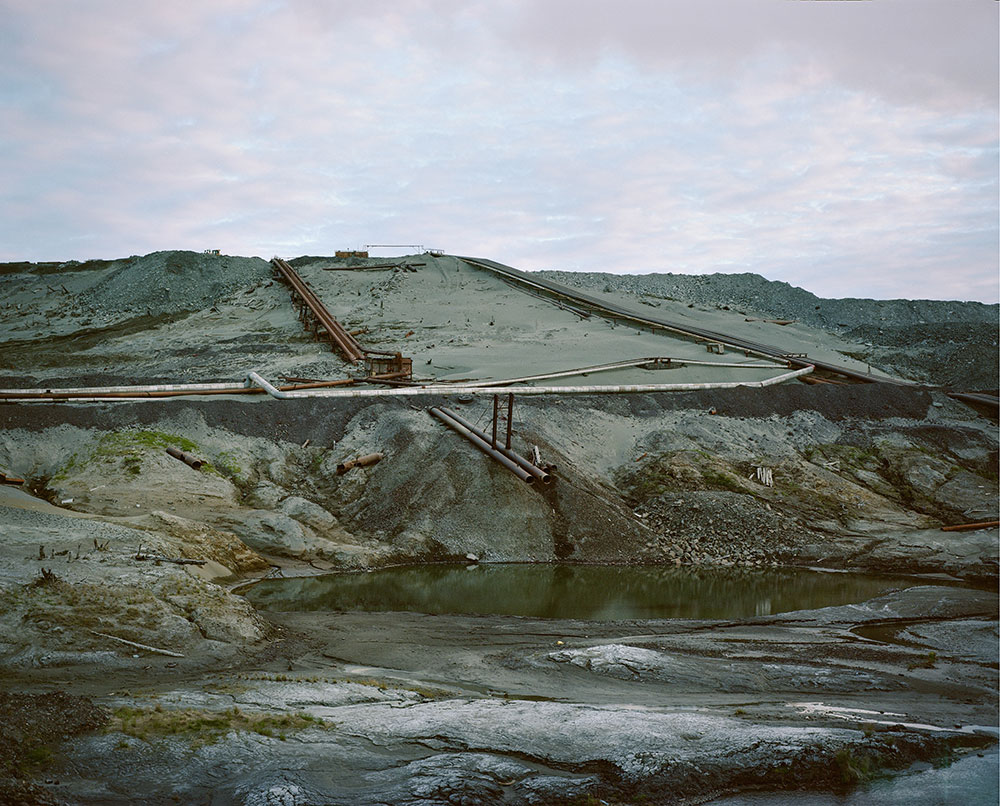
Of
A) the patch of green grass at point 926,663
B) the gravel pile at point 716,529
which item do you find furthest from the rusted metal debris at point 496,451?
the patch of green grass at point 926,663

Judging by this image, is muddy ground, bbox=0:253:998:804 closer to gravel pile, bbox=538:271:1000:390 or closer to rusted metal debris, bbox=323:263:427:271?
gravel pile, bbox=538:271:1000:390

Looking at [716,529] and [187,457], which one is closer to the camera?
[716,529]

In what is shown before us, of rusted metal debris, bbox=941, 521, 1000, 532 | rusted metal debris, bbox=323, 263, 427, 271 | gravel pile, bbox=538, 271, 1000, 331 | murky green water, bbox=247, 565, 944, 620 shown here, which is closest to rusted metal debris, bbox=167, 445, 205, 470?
murky green water, bbox=247, 565, 944, 620

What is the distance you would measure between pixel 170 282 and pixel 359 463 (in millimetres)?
29381

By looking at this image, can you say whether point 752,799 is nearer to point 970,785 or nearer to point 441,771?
point 970,785

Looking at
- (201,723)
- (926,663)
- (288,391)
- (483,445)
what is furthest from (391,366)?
(201,723)

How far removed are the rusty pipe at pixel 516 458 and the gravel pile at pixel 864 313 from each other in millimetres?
18615

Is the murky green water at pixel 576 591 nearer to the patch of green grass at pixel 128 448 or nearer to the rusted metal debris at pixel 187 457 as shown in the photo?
the rusted metal debris at pixel 187 457

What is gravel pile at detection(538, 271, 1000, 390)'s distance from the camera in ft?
109

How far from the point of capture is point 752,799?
698 cm

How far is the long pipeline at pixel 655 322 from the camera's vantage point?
2758 centimetres

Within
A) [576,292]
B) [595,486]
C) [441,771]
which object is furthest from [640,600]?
[576,292]

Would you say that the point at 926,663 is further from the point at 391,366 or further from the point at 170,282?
the point at 170,282

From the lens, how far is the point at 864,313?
144 feet
